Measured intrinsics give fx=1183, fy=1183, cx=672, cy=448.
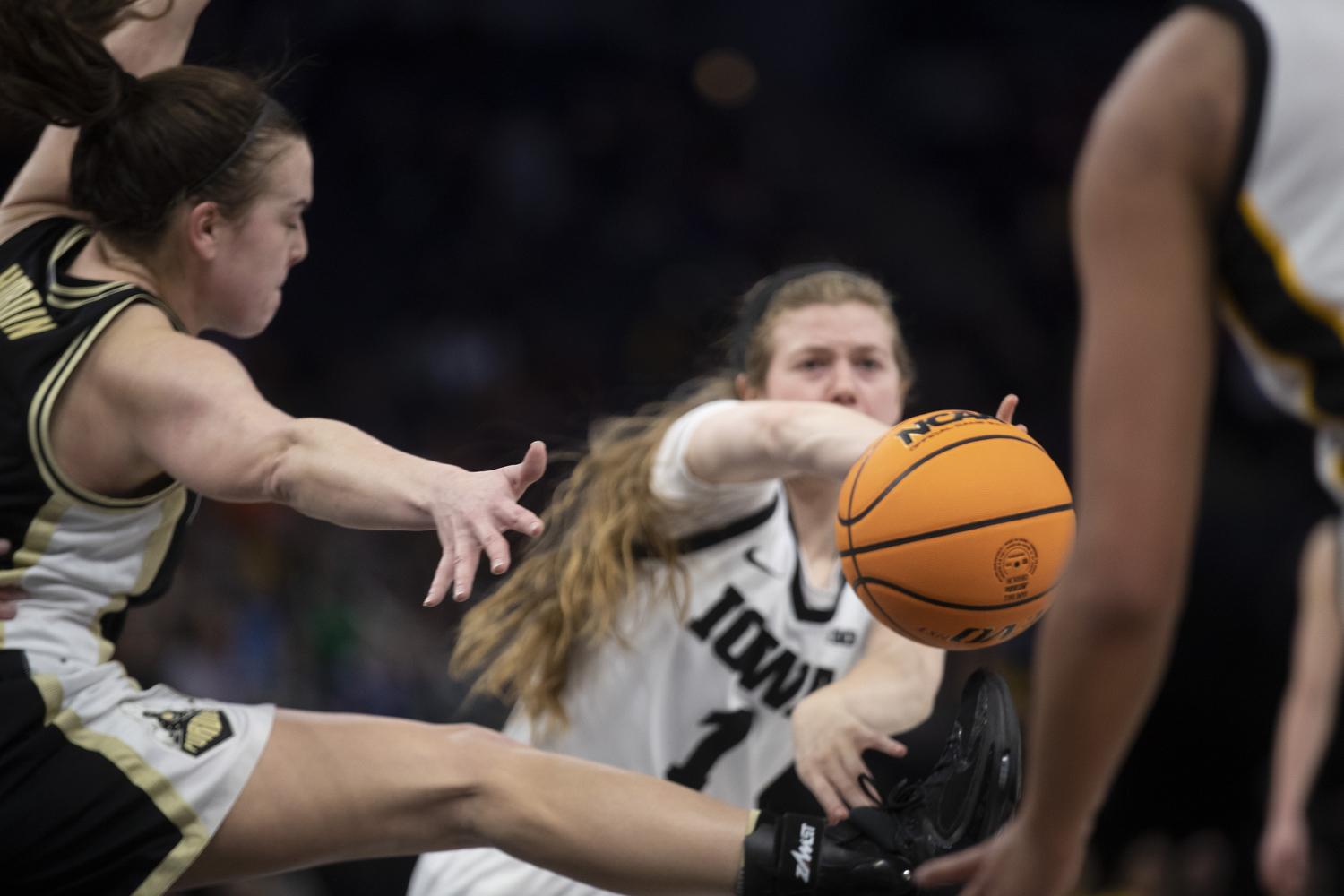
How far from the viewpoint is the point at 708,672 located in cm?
290

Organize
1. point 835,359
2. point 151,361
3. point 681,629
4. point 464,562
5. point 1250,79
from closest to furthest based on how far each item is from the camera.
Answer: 1. point 1250,79
2. point 464,562
3. point 151,361
4. point 681,629
5. point 835,359

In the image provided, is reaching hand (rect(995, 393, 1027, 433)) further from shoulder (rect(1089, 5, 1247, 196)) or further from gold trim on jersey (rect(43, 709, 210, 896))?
gold trim on jersey (rect(43, 709, 210, 896))

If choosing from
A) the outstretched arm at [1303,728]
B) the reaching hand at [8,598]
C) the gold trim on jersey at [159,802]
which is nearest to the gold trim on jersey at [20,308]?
the reaching hand at [8,598]

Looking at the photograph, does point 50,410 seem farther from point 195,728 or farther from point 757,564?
point 757,564

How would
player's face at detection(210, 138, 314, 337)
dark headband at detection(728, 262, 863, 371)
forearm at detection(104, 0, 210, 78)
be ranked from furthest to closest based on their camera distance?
1. dark headband at detection(728, 262, 863, 371)
2. forearm at detection(104, 0, 210, 78)
3. player's face at detection(210, 138, 314, 337)

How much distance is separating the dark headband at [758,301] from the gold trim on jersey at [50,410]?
→ 168 centimetres

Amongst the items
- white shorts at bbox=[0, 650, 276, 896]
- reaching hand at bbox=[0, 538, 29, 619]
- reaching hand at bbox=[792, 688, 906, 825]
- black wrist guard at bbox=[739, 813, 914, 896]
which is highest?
reaching hand at bbox=[792, 688, 906, 825]

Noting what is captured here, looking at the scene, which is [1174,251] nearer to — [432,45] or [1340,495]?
[1340,495]

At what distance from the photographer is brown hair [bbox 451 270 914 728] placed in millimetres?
2865

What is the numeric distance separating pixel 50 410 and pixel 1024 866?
1.77m

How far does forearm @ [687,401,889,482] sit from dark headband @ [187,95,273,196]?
1130mm

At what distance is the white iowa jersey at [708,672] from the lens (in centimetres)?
287

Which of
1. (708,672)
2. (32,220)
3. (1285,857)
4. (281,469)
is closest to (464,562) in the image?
(281,469)

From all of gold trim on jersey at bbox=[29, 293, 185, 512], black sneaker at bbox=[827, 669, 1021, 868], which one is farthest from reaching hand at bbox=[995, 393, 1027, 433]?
gold trim on jersey at bbox=[29, 293, 185, 512]
